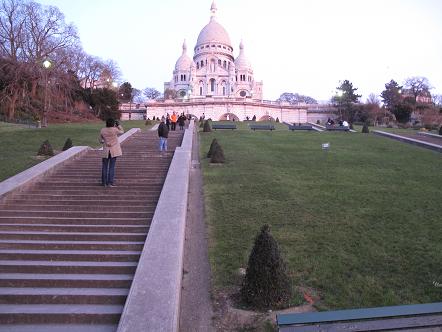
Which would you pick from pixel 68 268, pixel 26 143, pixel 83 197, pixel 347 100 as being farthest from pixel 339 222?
pixel 347 100

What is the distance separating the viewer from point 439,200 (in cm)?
993

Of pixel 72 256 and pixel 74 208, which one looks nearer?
pixel 72 256

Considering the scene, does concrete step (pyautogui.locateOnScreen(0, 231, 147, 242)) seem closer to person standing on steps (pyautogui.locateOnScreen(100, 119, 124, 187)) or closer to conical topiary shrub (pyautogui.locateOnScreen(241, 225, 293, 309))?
conical topiary shrub (pyautogui.locateOnScreen(241, 225, 293, 309))

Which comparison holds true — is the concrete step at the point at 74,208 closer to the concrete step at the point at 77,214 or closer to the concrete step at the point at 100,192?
the concrete step at the point at 77,214

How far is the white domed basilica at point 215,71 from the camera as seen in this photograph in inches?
3585

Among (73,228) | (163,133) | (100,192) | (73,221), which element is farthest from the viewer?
(163,133)

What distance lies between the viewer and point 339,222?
8.30 metres

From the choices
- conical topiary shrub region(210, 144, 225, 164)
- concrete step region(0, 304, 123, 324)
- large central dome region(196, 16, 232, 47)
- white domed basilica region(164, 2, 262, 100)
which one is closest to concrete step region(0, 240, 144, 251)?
concrete step region(0, 304, 123, 324)

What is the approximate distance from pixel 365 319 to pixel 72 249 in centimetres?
449

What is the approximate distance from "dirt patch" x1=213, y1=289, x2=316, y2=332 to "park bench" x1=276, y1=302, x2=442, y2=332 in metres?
0.62

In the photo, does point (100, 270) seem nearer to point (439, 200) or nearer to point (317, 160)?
point (439, 200)

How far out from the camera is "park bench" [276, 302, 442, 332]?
4242mm

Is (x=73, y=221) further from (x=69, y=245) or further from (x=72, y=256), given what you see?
(x=72, y=256)

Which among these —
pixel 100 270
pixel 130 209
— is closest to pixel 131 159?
pixel 130 209
